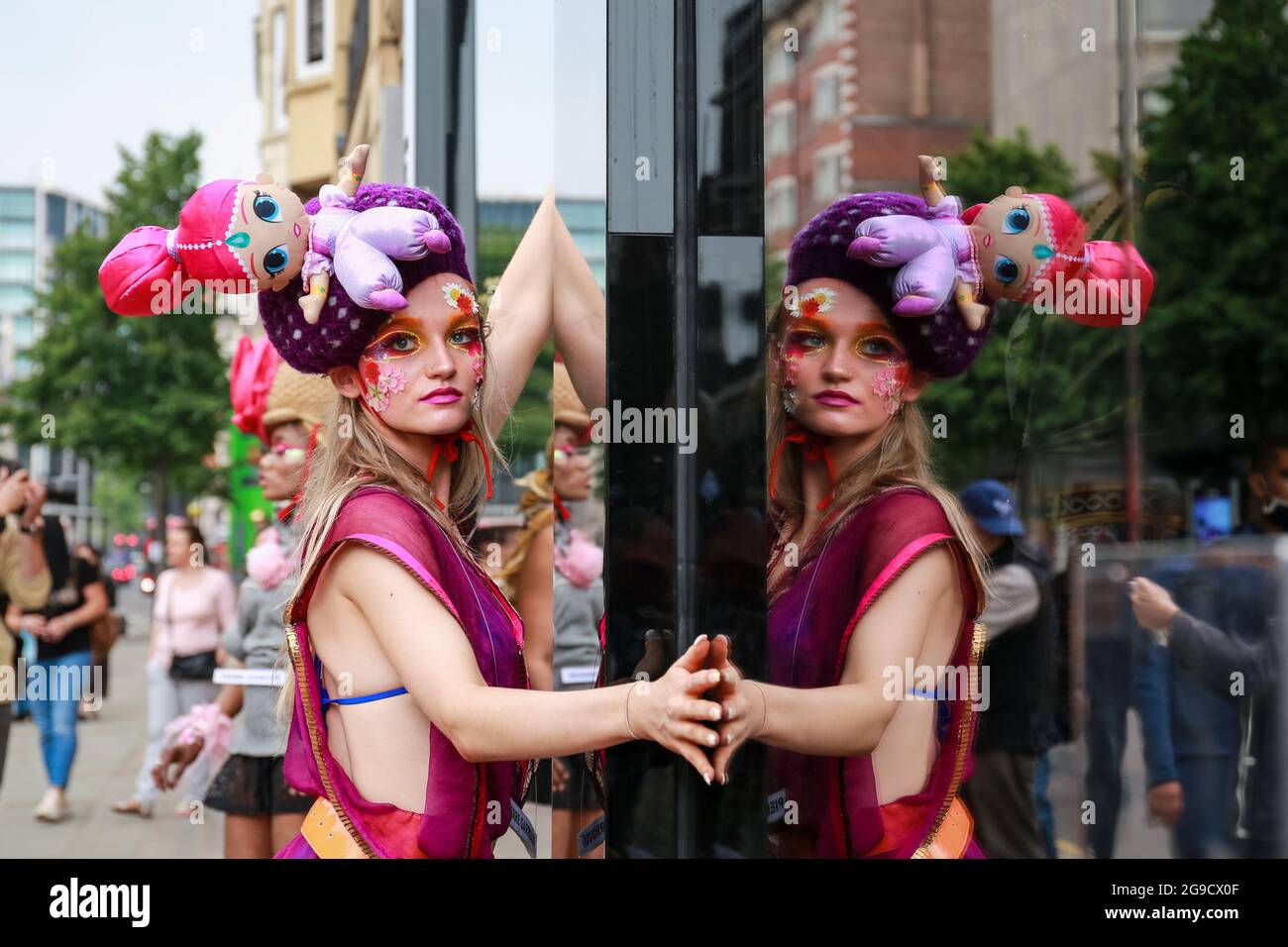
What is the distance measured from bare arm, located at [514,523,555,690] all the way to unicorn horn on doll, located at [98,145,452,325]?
0.72m

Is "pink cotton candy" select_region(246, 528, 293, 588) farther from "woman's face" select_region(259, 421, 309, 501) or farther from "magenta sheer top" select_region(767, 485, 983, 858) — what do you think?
"magenta sheer top" select_region(767, 485, 983, 858)

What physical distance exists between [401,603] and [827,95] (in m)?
2.43

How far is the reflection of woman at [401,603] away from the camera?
1924 millimetres

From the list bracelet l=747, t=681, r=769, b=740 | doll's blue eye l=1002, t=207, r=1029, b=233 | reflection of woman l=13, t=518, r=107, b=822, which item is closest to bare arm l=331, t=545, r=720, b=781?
bracelet l=747, t=681, r=769, b=740

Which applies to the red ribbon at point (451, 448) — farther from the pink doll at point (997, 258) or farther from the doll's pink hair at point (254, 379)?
the doll's pink hair at point (254, 379)

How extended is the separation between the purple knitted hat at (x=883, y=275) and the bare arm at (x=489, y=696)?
74 centimetres

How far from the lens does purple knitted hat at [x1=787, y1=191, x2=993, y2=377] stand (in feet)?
6.95

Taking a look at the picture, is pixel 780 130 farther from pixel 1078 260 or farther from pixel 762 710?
pixel 762 710

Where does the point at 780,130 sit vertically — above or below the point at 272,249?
above

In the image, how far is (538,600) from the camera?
294 centimetres

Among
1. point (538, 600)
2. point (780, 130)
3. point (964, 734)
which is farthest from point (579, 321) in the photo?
point (538, 600)

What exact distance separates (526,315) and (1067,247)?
0.94 metres

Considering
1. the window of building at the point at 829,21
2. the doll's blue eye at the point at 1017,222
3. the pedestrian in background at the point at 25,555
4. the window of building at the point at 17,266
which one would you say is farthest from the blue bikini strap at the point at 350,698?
the window of building at the point at 17,266
